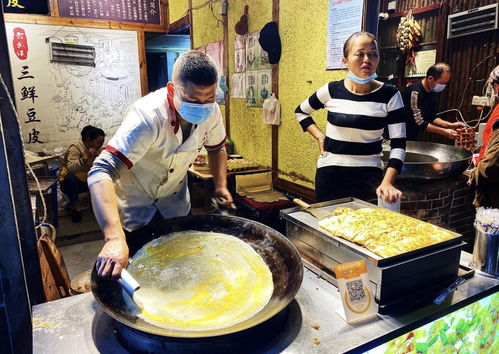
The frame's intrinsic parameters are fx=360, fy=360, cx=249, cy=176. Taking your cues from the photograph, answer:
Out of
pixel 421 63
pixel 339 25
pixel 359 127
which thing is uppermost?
pixel 339 25

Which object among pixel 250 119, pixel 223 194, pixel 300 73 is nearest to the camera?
pixel 223 194

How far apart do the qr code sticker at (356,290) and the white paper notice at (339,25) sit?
2.83 m

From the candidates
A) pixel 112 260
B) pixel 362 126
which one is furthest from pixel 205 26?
pixel 112 260

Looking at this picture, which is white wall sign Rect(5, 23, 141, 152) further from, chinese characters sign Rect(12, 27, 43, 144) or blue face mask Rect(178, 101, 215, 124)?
blue face mask Rect(178, 101, 215, 124)

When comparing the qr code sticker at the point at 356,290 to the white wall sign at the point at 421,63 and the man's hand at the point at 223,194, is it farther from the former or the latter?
the white wall sign at the point at 421,63

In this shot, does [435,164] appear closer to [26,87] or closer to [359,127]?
[359,127]

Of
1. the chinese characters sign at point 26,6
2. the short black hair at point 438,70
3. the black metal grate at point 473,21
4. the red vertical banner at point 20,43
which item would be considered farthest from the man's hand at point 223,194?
the red vertical banner at point 20,43

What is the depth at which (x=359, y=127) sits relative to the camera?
259cm

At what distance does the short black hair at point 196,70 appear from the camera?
1.70 metres

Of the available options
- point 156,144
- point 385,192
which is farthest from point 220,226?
point 385,192

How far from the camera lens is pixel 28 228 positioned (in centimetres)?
137

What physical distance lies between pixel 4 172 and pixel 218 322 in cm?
79

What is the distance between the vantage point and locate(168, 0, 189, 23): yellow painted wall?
7255mm

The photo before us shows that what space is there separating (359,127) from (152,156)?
1.47m
